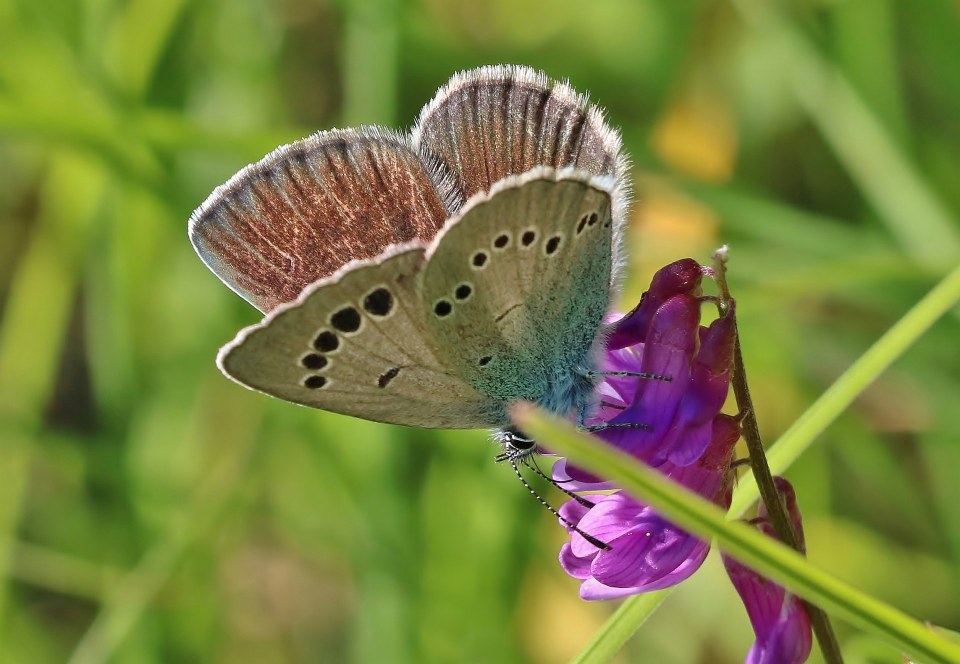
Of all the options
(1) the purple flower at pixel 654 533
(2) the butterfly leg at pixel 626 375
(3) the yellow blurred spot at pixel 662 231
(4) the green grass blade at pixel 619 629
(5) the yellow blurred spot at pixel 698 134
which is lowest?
(4) the green grass blade at pixel 619 629

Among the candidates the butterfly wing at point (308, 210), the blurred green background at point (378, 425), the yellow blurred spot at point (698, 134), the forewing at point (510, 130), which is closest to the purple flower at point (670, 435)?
the forewing at point (510, 130)

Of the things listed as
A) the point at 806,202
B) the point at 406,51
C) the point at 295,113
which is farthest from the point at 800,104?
the point at 295,113

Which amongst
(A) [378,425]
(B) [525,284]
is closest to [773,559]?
(B) [525,284]

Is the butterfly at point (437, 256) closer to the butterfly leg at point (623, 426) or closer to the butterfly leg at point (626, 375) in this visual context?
the butterfly leg at point (626, 375)

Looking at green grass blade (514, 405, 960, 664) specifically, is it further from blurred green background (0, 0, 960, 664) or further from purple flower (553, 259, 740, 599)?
blurred green background (0, 0, 960, 664)

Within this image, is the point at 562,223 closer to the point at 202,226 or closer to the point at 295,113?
the point at 202,226

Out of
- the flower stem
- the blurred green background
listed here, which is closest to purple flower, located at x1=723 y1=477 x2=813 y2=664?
the flower stem
